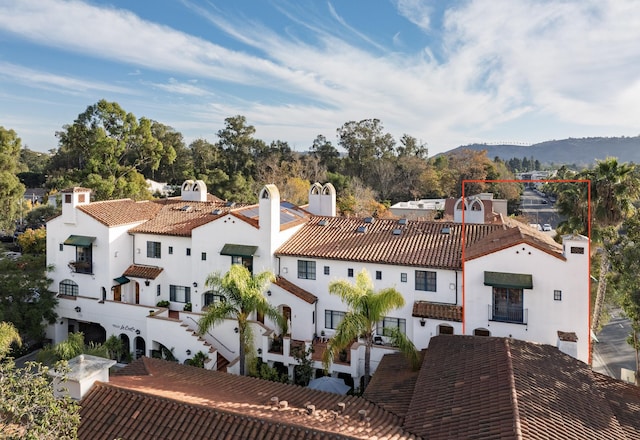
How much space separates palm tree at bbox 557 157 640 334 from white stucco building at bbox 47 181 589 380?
2.76 m

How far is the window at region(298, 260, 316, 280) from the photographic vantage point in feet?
80.4

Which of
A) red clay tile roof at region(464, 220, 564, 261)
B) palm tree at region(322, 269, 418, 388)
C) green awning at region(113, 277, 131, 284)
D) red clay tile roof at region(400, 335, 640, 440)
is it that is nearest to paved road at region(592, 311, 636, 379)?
red clay tile roof at region(464, 220, 564, 261)

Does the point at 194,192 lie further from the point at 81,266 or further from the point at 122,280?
the point at 81,266

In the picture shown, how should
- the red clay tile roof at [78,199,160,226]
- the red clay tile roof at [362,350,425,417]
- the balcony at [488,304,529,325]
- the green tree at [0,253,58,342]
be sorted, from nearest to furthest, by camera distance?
the red clay tile roof at [362,350,425,417] → the balcony at [488,304,529,325] → the green tree at [0,253,58,342] → the red clay tile roof at [78,199,160,226]

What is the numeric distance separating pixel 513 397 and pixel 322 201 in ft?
74.2

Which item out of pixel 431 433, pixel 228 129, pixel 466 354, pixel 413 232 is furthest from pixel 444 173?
pixel 431 433

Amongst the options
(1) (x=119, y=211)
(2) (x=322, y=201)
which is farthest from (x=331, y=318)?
(1) (x=119, y=211)

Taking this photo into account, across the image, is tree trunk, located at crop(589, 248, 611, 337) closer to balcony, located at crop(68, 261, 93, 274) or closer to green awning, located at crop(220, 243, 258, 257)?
green awning, located at crop(220, 243, 258, 257)

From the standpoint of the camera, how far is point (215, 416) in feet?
38.0

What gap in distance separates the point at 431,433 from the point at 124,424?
816 cm

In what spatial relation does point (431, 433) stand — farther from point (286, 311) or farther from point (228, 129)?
point (228, 129)

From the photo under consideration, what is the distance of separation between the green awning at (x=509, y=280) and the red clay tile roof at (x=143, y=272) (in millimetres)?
19228

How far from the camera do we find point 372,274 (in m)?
23.4

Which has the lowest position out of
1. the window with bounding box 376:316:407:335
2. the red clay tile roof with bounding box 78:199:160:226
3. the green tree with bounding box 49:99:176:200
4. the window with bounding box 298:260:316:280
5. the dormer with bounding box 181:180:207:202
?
the window with bounding box 376:316:407:335
